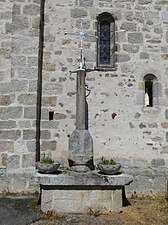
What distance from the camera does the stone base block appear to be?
18.5 ft

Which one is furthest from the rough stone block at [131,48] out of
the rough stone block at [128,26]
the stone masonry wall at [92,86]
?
the rough stone block at [128,26]

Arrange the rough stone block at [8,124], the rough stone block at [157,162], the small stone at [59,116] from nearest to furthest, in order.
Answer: the rough stone block at [8,124]
the small stone at [59,116]
the rough stone block at [157,162]

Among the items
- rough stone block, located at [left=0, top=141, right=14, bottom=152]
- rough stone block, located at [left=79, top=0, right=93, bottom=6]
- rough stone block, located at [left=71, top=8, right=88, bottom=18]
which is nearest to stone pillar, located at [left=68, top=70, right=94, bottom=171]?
rough stone block, located at [left=0, top=141, right=14, bottom=152]

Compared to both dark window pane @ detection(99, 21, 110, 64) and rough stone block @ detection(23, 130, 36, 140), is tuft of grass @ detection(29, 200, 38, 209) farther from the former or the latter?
dark window pane @ detection(99, 21, 110, 64)

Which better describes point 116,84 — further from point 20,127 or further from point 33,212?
A: point 33,212

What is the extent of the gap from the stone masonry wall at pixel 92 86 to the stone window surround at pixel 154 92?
0.9 inches

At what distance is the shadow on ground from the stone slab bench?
285mm

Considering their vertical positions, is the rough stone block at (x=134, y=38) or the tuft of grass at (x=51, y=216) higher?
the rough stone block at (x=134, y=38)

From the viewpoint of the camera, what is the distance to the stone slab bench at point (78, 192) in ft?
18.4

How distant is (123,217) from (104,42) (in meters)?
4.09

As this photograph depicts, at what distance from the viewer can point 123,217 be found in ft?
18.0

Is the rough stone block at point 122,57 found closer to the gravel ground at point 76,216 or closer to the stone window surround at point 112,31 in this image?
the stone window surround at point 112,31

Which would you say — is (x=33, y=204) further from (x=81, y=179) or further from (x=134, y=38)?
(x=134, y=38)

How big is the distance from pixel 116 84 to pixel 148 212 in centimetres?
295
